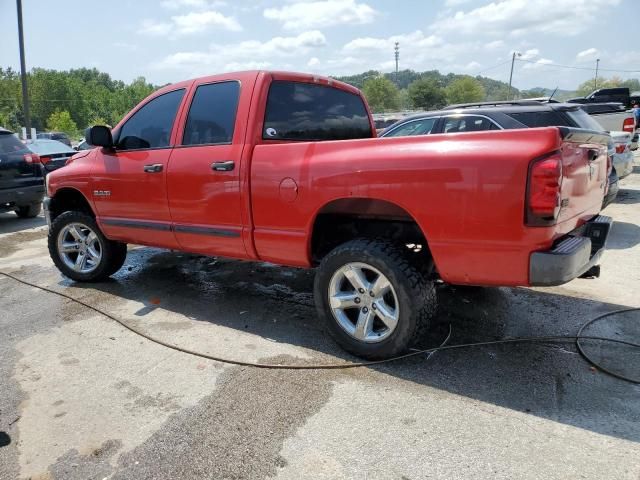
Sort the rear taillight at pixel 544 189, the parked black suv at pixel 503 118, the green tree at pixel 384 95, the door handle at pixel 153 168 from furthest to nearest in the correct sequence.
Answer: the green tree at pixel 384 95 < the parked black suv at pixel 503 118 < the door handle at pixel 153 168 < the rear taillight at pixel 544 189

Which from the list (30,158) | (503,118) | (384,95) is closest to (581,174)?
(503,118)

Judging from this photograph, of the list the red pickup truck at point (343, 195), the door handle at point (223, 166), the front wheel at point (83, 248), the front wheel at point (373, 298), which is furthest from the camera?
the front wheel at point (83, 248)

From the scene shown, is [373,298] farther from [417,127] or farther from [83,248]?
[417,127]

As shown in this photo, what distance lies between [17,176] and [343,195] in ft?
26.5

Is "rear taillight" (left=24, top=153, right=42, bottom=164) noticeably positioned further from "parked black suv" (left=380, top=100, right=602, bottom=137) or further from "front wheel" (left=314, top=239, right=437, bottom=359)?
"front wheel" (left=314, top=239, right=437, bottom=359)

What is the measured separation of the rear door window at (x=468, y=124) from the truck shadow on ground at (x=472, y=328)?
293 centimetres

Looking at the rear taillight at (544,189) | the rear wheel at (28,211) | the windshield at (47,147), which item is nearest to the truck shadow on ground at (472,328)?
the rear taillight at (544,189)

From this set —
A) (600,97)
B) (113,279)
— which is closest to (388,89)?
(600,97)

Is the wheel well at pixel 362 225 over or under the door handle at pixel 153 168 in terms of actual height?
under

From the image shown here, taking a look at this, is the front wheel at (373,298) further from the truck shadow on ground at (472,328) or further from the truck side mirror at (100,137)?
the truck side mirror at (100,137)

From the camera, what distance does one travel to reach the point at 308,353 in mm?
3660

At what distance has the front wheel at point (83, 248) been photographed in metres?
5.30

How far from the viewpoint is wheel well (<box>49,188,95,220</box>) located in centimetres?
549

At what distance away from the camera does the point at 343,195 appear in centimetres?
337
